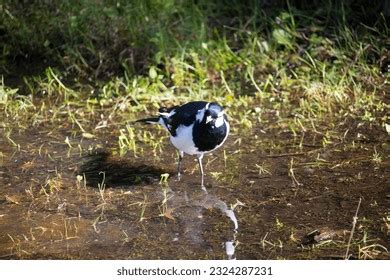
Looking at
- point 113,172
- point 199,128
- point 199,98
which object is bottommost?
point 199,98

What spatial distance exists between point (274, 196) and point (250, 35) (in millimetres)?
3145

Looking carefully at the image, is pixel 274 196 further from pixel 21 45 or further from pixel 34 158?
pixel 21 45

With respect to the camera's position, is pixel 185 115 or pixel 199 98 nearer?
pixel 185 115

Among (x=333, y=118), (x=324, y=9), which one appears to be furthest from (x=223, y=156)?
(x=324, y=9)

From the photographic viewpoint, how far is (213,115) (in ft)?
18.0

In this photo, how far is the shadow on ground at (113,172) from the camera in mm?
5820

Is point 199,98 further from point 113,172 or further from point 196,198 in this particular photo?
point 196,198

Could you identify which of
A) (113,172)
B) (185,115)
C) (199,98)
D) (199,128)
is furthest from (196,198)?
(199,98)

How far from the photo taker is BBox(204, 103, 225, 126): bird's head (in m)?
5.49

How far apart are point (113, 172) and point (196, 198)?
2.59 feet

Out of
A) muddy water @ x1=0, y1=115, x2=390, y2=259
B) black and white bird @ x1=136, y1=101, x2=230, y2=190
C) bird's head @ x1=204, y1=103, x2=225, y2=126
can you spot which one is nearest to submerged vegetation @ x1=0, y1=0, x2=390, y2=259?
muddy water @ x1=0, y1=115, x2=390, y2=259

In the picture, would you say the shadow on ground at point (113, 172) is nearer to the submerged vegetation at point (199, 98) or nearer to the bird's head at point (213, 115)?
the submerged vegetation at point (199, 98)

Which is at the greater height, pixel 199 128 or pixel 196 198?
pixel 199 128

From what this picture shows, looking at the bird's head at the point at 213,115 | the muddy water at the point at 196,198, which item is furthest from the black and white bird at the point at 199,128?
the muddy water at the point at 196,198
